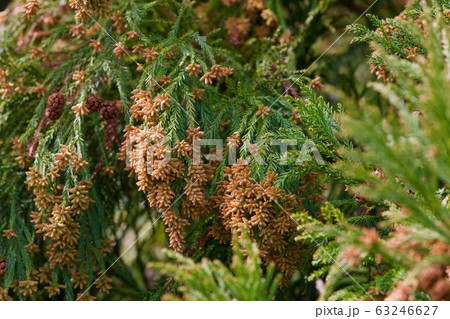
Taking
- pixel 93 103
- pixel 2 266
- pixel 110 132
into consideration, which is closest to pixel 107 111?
pixel 93 103

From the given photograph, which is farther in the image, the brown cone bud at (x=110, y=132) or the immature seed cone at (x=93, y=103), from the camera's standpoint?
the brown cone bud at (x=110, y=132)

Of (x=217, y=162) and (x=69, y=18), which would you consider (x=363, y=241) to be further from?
(x=69, y=18)

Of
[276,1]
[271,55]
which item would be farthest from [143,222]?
[276,1]

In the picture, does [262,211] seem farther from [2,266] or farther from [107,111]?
[2,266]

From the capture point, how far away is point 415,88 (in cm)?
79

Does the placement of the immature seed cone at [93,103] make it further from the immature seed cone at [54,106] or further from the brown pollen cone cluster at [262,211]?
the brown pollen cone cluster at [262,211]

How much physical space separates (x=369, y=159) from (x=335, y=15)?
47.7 inches

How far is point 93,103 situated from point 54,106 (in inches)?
4.8

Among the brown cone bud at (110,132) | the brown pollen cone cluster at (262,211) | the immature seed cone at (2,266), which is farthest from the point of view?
the brown cone bud at (110,132)

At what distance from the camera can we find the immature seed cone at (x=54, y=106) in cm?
130

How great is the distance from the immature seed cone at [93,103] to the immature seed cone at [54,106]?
9 cm

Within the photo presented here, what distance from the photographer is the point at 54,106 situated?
131cm

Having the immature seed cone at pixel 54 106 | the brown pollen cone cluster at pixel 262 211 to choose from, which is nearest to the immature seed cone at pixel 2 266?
the immature seed cone at pixel 54 106

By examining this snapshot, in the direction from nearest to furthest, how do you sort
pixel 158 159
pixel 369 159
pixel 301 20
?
pixel 369 159, pixel 158 159, pixel 301 20
